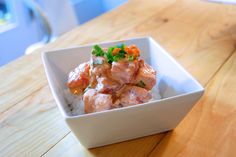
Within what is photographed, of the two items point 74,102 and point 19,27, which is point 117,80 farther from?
point 19,27

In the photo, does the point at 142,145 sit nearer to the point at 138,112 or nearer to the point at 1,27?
the point at 138,112

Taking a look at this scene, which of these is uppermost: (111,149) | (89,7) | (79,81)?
(79,81)

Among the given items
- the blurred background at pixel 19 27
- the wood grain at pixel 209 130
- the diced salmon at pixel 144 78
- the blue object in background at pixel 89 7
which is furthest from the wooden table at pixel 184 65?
the blue object in background at pixel 89 7

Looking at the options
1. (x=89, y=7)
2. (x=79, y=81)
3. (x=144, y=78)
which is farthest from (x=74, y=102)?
(x=89, y=7)

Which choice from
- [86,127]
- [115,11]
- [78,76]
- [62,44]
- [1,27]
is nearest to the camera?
→ [86,127]

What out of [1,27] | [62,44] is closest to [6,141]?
[62,44]

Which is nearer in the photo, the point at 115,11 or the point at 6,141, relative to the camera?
the point at 6,141
